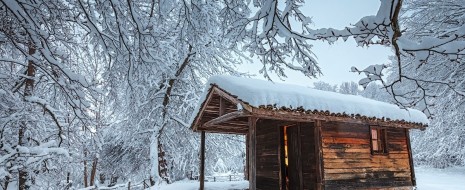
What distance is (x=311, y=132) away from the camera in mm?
9195

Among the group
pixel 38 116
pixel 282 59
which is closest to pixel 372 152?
pixel 282 59

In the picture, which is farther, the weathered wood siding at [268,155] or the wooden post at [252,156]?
the weathered wood siding at [268,155]

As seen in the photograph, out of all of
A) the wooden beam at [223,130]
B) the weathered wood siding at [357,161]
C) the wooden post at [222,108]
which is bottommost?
the weathered wood siding at [357,161]

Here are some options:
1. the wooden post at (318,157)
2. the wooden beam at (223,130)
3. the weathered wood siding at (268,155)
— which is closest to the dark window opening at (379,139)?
the wooden post at (318,157)

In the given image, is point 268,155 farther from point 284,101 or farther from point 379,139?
point 379,139

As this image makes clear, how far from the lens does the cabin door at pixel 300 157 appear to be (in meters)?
9.10

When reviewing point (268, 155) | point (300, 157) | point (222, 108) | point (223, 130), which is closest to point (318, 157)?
point (300, 157)

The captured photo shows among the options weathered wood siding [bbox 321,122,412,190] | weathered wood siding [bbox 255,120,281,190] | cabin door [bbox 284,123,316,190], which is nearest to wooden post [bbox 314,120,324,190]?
weathered wood siding [bbox 321,122,412,190]

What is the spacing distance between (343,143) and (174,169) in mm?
13153

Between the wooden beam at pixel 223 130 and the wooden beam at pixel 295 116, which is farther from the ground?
the wooden beam at pixel 295 116

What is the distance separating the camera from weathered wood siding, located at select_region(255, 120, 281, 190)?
974 cm

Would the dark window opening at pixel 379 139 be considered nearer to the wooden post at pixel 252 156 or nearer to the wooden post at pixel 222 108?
the wooden post at pixel 252 156

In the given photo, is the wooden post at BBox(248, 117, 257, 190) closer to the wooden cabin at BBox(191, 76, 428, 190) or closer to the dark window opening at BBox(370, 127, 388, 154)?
the wooden cabin at BBox(191, 76, 428, 190)

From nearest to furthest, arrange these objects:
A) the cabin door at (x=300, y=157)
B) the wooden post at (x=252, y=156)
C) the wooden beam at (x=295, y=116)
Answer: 1. the wooden beam at (x=295, y=116)
2. the wooden post at (x=252, y=156)
3. the cabin door at (x=300, y=157)
